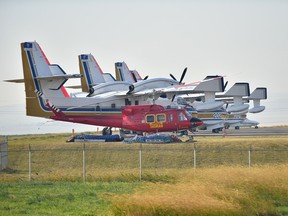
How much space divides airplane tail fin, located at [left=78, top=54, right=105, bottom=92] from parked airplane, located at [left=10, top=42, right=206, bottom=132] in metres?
15.1

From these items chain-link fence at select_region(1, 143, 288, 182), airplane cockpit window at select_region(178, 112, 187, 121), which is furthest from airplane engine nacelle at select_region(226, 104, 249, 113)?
chain-link fence at select_region(1, 143, 288, 182)

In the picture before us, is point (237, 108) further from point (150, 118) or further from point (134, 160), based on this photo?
point (134, 160)

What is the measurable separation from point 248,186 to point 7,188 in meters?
11.0

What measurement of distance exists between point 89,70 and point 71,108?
1888 centimetres

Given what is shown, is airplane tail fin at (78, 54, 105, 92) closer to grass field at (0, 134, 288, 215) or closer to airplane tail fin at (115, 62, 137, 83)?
airplane tail fin at (115, 62, 137, 83)

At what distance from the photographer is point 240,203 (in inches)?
993

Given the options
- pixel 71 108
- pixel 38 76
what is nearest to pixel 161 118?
pixel 71 108

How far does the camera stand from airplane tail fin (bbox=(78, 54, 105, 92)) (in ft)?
259

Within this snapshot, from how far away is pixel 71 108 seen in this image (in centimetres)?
6041

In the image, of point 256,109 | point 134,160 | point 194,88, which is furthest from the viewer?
point 256,109

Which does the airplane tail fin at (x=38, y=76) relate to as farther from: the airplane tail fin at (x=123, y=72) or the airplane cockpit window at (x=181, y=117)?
the airplane tail fin at (x=123, y=72)

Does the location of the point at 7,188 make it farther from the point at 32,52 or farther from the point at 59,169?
the point at 32,52

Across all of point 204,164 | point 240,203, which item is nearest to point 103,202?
point 240,203

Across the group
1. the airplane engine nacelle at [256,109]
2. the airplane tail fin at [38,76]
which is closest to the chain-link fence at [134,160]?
the airplane tail fin at [38,76]
